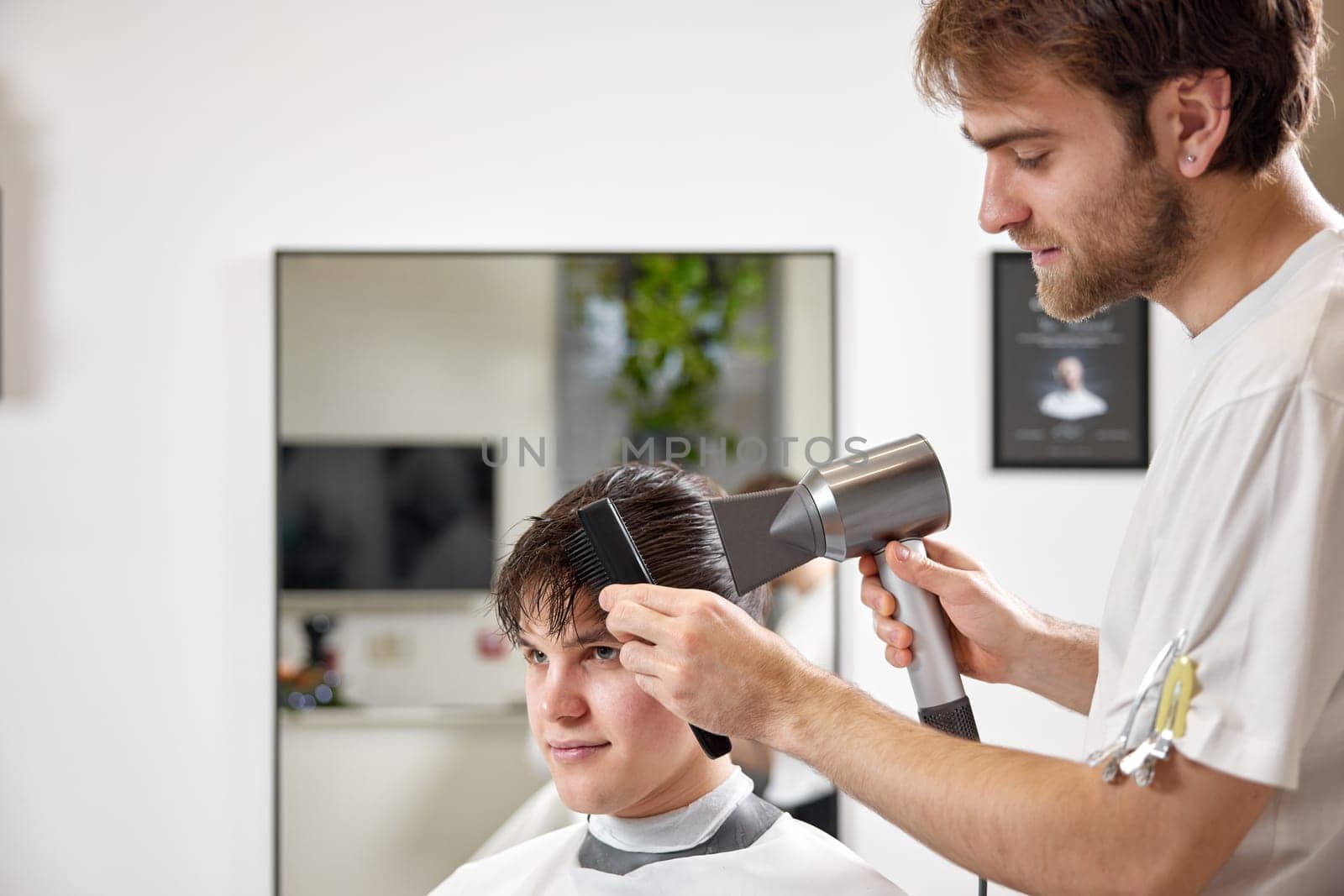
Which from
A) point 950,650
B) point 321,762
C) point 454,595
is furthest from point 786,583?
point 950,650

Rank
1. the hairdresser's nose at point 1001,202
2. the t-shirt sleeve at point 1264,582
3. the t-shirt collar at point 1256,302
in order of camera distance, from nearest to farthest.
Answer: the t-shirt sleeve at point 1264,582, the t-shirt collar at point 1256,302, the hairdresser's nose at point 1001,202

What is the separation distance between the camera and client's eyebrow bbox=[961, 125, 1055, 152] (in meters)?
1.16

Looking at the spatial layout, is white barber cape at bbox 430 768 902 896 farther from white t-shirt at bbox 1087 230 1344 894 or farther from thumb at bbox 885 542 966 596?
white t-shirt at bbox 1087 230 1344 894

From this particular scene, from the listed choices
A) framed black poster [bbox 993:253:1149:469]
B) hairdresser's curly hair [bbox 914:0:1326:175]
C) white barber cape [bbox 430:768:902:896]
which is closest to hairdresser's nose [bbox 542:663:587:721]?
white barber cape [bbox 430:768:902:896]

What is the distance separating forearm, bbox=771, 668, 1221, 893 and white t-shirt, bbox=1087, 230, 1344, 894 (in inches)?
2.9

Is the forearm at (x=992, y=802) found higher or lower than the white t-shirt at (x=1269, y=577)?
lower

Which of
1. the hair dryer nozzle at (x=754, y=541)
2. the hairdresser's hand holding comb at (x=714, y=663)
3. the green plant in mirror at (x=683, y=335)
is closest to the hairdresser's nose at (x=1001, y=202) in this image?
the hair dryer nozzle at (x=754, y=541)

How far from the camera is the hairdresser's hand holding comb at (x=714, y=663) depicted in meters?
1.17

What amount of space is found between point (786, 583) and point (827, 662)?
0.24 metres

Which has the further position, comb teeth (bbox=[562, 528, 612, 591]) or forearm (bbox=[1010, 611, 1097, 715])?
forearm (bbox=[1010, 611, 1097, 715])

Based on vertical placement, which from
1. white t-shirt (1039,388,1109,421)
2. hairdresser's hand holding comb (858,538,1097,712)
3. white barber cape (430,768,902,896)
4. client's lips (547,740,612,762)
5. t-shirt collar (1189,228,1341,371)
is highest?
t-shirt collar (1189,228,1341,371)

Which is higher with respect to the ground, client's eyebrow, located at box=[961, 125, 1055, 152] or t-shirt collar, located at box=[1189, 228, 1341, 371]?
client's eyebrow, located at box=[961, 125, 1055, 152]

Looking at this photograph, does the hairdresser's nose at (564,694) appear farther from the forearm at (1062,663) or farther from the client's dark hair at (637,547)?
the forearm at (1062,663)

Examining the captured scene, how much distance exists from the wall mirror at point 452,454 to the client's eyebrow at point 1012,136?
1671 millimetres
